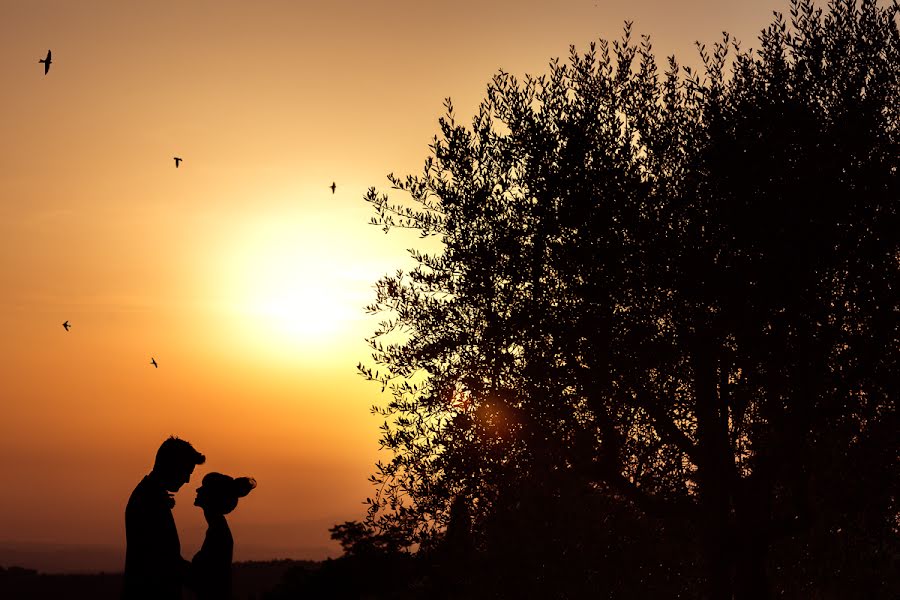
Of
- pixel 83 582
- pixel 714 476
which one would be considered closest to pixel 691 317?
pixel 714 476

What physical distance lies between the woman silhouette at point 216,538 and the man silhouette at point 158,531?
0.63 feet

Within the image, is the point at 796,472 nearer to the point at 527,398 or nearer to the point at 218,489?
the point at 527,398

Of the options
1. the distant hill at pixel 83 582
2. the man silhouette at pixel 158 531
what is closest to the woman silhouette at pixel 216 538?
the man silhouette at pixel 158 531

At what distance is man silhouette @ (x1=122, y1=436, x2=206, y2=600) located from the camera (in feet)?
27.4

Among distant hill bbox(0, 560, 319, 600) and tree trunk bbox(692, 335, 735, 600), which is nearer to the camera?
tree trunk bbox(692, 335, 735, 600)

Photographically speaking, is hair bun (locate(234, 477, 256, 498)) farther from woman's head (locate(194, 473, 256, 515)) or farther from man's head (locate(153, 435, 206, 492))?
man's head (locate(153, 435, 206, 492))

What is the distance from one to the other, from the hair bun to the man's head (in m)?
0.67

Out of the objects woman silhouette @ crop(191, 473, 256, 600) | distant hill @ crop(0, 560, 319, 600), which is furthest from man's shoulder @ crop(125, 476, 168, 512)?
distant hill @ crop(0, 560, 319, 600)

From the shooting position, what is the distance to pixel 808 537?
1747 centimetres

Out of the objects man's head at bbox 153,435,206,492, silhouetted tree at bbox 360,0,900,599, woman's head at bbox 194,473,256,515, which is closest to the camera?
man's head at bbox 153,435,206,492

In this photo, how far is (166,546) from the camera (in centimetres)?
850

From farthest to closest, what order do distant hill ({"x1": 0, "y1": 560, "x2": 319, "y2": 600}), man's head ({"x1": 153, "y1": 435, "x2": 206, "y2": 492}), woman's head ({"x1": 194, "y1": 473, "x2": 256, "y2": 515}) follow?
distant hill ({"x1": 0, "y1": 560, "x2": 319, "y2": 600})
woman's head ({"x1": 194, "y1": 473, "x2": 256, "y2": 515})
man's head ({"x1": 153, "y1": 435, "x2": 206, "y2": 492})

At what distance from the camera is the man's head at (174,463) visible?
861 centimetres

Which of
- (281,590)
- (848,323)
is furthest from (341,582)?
(848,323)
